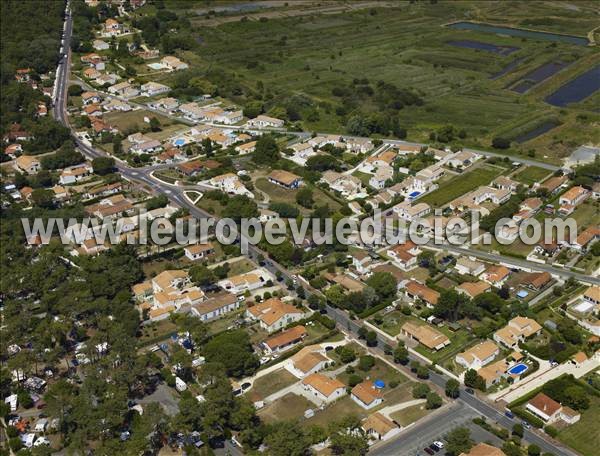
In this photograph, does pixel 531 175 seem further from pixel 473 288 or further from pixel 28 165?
pixel 28 165

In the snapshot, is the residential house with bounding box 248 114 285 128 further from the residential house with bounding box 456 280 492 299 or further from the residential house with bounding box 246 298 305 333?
the residential house with bounding box 456 280 492 299

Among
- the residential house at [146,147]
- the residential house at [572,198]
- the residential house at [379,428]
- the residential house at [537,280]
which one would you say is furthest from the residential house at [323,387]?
the residential house at [146,147]

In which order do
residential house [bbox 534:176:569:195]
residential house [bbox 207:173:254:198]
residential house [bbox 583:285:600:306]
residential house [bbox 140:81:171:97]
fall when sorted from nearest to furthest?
residential house [bbox 583:285:600:306]
residential house [bbox 534:176:569:195]
residential house [bbox 207:173:254:198]
residential house [bbox 140:81:171:97]

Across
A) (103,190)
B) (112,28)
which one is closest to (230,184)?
(103,190)

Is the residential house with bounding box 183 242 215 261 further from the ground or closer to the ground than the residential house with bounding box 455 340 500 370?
further from the ground

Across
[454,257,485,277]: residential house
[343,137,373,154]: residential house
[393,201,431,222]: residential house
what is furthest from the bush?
[343,137,373,154]: residential house

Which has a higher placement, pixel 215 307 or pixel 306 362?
pixel 215 307
